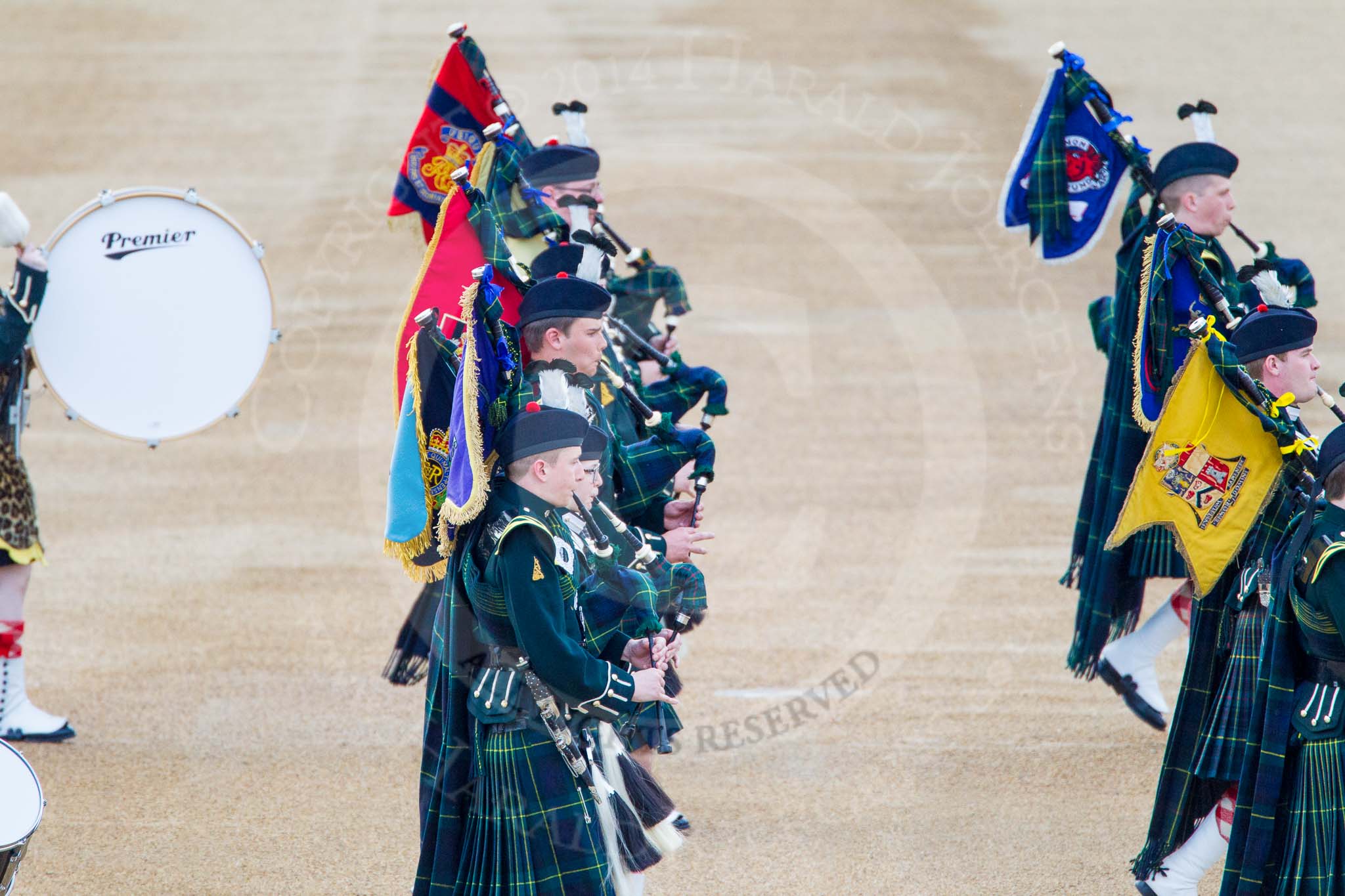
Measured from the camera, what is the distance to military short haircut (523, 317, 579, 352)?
3402 millimetres

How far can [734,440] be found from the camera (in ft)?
26.7

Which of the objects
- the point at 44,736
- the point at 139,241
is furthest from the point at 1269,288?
the point at 44,736

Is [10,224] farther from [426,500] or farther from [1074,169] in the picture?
[1074,169]

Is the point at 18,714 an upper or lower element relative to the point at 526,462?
lower

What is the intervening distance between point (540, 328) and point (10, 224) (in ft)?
6.85

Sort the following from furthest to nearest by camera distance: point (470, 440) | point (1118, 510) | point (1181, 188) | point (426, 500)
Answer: point (1118, 510) → point (1181, 188) → point (426, 500) → point (470, 440)

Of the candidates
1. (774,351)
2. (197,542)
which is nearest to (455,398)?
(197,542)

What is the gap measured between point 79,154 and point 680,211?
16.4 feet

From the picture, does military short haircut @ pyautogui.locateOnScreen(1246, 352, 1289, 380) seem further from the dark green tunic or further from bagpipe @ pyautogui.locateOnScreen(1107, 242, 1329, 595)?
the dark green tunic

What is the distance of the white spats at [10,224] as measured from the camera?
176 inches

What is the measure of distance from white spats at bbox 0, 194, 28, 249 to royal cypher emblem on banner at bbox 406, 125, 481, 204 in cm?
120

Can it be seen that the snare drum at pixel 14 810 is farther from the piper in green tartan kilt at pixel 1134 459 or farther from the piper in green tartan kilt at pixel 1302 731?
the piper in green tartan kilt at pixel 1134 459

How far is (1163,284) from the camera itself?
166 inches

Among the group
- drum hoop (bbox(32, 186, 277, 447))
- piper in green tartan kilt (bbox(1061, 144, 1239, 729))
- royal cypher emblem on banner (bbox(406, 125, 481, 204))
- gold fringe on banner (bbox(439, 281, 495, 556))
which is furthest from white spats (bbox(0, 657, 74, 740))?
piper in green tartan kilt (bbox(1061, 144, 1239, 729))
